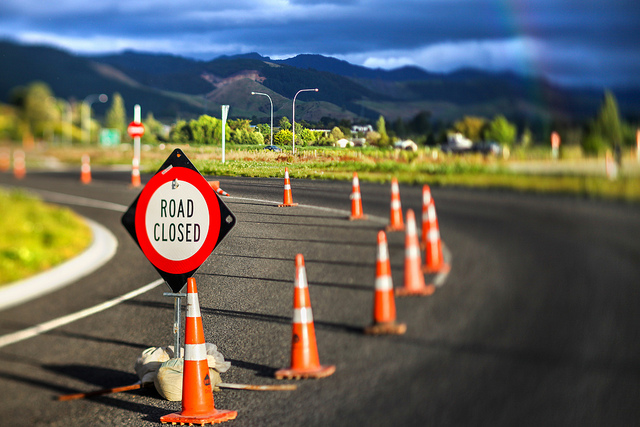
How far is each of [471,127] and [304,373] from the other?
5.11 ft

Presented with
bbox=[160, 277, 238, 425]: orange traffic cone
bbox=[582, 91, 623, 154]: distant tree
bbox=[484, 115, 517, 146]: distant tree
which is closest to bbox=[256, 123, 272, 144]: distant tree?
bbox=[160, 277, 238, 425]: orange traffic cone

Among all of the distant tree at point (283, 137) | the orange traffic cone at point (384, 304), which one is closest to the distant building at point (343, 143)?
the distant tree at point (283, 137)

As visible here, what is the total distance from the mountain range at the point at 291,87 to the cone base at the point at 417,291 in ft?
2.47

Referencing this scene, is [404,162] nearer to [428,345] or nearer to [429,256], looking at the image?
[429,256]

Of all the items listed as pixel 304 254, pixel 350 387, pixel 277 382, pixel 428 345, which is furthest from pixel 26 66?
pixel 428 345

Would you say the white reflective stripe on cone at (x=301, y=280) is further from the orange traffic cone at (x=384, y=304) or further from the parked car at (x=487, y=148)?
the parked car at (x=487, y=148)

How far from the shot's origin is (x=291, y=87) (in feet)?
13.7

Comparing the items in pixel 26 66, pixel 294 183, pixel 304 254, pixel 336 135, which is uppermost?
pixel 26 66

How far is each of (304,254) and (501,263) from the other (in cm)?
150

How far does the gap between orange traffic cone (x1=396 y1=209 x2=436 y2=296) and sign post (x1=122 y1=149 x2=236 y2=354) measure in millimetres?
1489

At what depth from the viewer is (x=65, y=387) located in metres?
4.75

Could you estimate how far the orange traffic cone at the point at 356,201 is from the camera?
3.47 metres

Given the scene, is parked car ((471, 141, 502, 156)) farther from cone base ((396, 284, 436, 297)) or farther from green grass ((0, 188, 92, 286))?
green grass ((0, 188, 92, 286))

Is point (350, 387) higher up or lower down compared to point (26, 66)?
lower down
